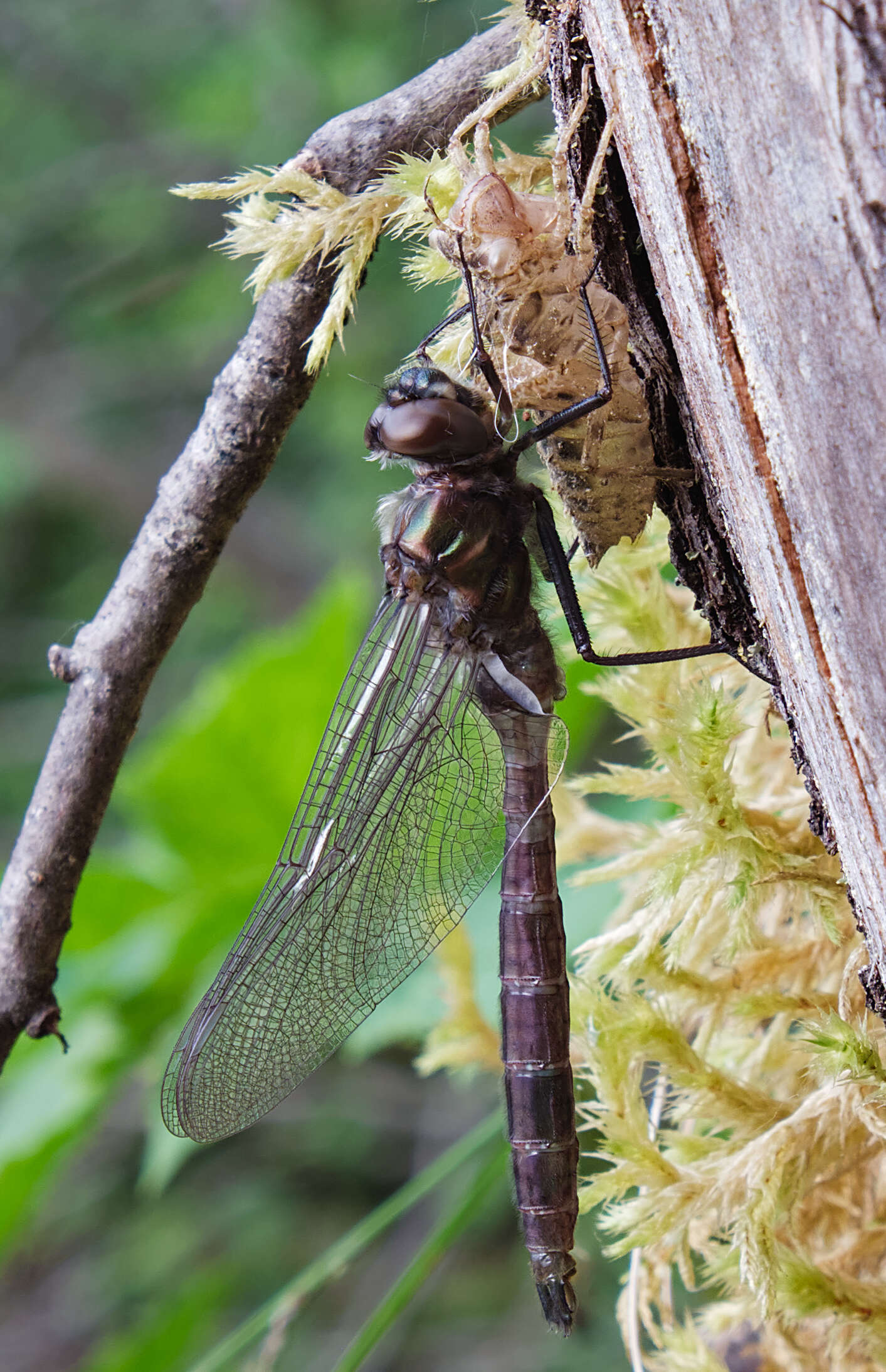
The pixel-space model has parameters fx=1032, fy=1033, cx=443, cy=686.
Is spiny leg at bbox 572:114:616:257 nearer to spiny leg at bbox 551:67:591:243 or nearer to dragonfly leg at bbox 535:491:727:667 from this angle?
spiny leg at bbox 551:67:591:243

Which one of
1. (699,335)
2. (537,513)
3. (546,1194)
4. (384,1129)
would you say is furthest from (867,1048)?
(384,1129)

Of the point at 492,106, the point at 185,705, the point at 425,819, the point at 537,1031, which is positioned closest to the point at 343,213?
the point at 492,106

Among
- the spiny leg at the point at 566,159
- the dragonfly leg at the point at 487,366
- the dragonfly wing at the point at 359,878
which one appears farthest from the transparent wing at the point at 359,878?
the spiny leg at the point at 566,159

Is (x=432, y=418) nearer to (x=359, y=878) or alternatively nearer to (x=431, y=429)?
(x=431, y=429)

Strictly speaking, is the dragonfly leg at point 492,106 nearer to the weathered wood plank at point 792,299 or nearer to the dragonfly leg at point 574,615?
the weathered wood plank at point 792,299

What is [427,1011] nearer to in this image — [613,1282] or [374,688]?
[374,688]

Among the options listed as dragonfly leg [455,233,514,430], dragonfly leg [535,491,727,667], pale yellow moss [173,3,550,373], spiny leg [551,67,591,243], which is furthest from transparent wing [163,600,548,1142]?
spiny leg [551,67,591,243]

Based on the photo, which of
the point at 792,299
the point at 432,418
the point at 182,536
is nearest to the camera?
the point at 792,299
